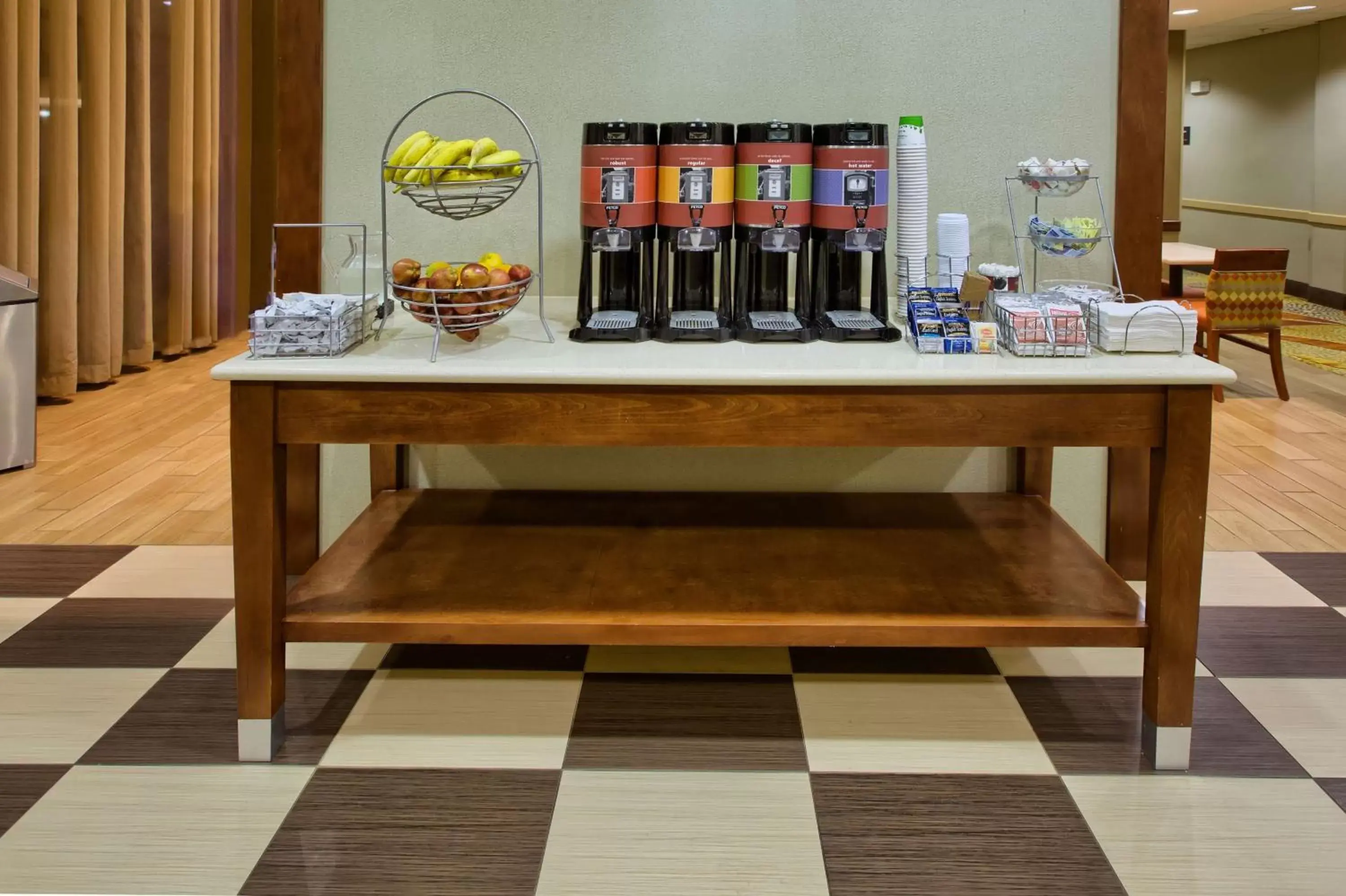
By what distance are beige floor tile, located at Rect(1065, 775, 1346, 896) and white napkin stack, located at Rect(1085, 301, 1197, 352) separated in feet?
2.44

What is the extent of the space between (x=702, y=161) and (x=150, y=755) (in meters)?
1.47

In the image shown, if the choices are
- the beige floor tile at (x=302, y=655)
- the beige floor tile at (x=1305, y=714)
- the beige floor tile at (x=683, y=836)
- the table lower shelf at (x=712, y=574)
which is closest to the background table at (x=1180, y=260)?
the table lower shelf at (x=712, y=574)

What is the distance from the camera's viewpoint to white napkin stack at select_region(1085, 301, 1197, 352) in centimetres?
225

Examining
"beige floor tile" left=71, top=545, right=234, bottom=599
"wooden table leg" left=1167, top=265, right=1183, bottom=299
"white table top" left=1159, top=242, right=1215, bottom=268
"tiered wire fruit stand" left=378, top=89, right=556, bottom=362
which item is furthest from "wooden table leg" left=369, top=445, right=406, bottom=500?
"wooden table leg" left=1167, top=265, right=1183, bottom=299

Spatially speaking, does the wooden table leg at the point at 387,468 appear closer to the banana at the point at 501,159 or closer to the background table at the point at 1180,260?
the banana at the point at 501,159

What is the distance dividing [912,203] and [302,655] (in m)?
1.58

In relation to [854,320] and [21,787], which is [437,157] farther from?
[21,787]

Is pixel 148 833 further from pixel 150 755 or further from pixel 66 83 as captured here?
pixel 66 83

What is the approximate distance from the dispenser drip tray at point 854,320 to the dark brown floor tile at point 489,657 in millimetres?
873

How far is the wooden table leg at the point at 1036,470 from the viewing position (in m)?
3.05

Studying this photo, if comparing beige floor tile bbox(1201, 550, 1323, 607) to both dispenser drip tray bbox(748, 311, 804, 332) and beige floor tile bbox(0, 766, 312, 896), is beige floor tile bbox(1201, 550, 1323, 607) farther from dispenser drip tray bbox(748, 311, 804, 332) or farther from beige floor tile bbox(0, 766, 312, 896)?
beige floor tile bbox(0, 766, 312, 896)

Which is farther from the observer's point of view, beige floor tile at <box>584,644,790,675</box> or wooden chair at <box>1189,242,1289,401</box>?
wooden chair at <box>1189,242,1289,401</box>

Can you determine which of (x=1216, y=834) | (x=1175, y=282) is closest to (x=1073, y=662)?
(x=1216, y=834)

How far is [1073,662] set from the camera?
8.89ft
